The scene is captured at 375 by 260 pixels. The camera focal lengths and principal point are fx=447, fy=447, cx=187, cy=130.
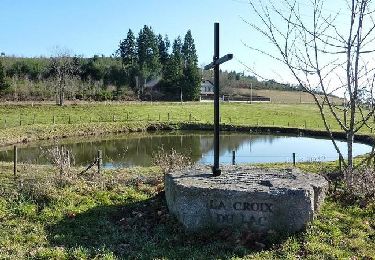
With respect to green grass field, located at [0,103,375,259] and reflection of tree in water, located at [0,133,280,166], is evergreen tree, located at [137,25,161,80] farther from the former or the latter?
green grass field, located at [0,103,375,259]

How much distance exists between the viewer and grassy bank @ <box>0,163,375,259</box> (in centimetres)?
788

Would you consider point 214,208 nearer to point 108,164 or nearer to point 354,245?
point 354,245

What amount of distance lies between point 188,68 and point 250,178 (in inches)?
2837

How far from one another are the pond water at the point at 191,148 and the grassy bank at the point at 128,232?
44.1 ft

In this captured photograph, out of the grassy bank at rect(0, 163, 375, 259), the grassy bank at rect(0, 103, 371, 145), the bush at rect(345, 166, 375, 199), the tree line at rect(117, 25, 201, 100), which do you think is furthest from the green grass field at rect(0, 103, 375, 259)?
the tree line at rect(117, 25, 201, 100)

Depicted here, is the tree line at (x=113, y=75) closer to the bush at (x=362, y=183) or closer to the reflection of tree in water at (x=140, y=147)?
the reflection of tree in water at (x=140, y=147)

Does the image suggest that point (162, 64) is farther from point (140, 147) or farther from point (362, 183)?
point (362, 183)

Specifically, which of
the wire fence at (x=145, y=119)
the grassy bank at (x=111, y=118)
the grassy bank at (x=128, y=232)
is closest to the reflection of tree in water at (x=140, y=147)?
the grassy bank at (x=111, y=118)

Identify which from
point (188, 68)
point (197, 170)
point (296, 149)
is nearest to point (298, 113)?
point (188, 68)

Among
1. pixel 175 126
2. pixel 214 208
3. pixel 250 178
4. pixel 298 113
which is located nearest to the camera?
pixel 214 208

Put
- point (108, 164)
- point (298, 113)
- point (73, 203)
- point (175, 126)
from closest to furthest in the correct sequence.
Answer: point (73, 203) → point (108, 164) → point (175, 126) → point (298, 113)

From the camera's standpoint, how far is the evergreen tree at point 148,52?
93750mm

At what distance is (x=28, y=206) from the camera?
1023 centimetres

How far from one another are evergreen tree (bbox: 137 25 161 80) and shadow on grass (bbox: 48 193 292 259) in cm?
8288
